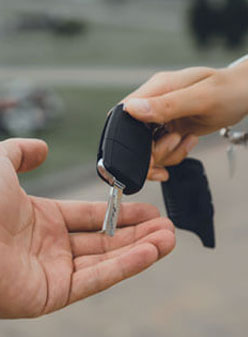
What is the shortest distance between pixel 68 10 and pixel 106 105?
123 centimetres

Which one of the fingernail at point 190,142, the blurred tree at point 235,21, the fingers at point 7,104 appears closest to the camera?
the fingernail at point 190,142

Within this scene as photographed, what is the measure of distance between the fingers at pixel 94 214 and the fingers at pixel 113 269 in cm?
14

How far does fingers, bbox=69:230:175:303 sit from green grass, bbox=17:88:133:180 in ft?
9.58

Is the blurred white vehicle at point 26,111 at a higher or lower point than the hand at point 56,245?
lower

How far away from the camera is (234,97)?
1252 millimetres

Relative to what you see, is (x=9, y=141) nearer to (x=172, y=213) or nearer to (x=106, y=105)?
(x=172, y=213)

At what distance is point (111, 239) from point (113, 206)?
149mm

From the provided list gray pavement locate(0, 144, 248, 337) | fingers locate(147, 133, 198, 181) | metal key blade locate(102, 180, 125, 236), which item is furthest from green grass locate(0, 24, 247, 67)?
metal key blade locate(102, 180, 125, 236)

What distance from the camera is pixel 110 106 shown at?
588cm

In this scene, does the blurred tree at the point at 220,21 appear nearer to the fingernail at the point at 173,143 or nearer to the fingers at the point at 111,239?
the fingernail at the point at 173,143

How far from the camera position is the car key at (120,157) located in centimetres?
106

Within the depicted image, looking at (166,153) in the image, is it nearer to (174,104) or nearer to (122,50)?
(174,104)

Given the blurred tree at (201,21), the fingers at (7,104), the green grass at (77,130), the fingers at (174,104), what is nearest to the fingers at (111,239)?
the fingers at (174,104)

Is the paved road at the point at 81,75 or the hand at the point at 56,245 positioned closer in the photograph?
the hand at the point at 56,245
